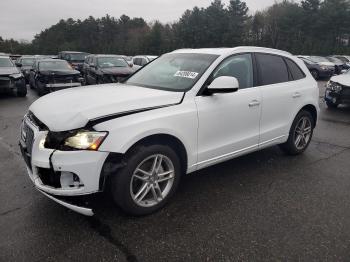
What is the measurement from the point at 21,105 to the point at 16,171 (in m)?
6.68

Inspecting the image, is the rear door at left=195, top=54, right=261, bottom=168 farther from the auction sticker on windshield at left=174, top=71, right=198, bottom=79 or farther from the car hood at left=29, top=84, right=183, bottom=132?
the car hood at left=29, top=84, right=183, bottom=132

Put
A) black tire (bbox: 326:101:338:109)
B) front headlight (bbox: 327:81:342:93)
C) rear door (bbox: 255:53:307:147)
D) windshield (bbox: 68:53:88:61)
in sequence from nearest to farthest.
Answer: rear door (bbox: 255:53:307:147)
front headlight (bbox: 327:81:342:93)
black tire (bbox: 326:101:338:109)
windshield (bbox: 68:53:88:61)

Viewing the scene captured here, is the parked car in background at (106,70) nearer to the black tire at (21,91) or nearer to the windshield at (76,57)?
the black tire at (21,91)

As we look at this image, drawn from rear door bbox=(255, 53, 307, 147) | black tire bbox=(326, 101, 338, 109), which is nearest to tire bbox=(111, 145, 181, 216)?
rear door bbox=(255, 53, 307, 147)

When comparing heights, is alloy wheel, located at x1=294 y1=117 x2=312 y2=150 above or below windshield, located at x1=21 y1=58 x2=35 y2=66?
below

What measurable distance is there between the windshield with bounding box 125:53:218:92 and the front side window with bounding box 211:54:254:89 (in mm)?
154

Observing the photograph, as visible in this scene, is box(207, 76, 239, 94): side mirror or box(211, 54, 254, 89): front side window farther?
box(211, 54, 254, 89): front side window

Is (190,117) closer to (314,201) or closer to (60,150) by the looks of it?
(60,150)

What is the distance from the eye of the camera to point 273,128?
14.7 feet

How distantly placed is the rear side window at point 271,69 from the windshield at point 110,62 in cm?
891

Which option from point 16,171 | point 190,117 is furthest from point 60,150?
point 16,171

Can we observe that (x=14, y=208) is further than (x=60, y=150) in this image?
Yes

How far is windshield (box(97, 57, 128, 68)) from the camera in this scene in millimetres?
12539

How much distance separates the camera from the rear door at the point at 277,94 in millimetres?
4316
